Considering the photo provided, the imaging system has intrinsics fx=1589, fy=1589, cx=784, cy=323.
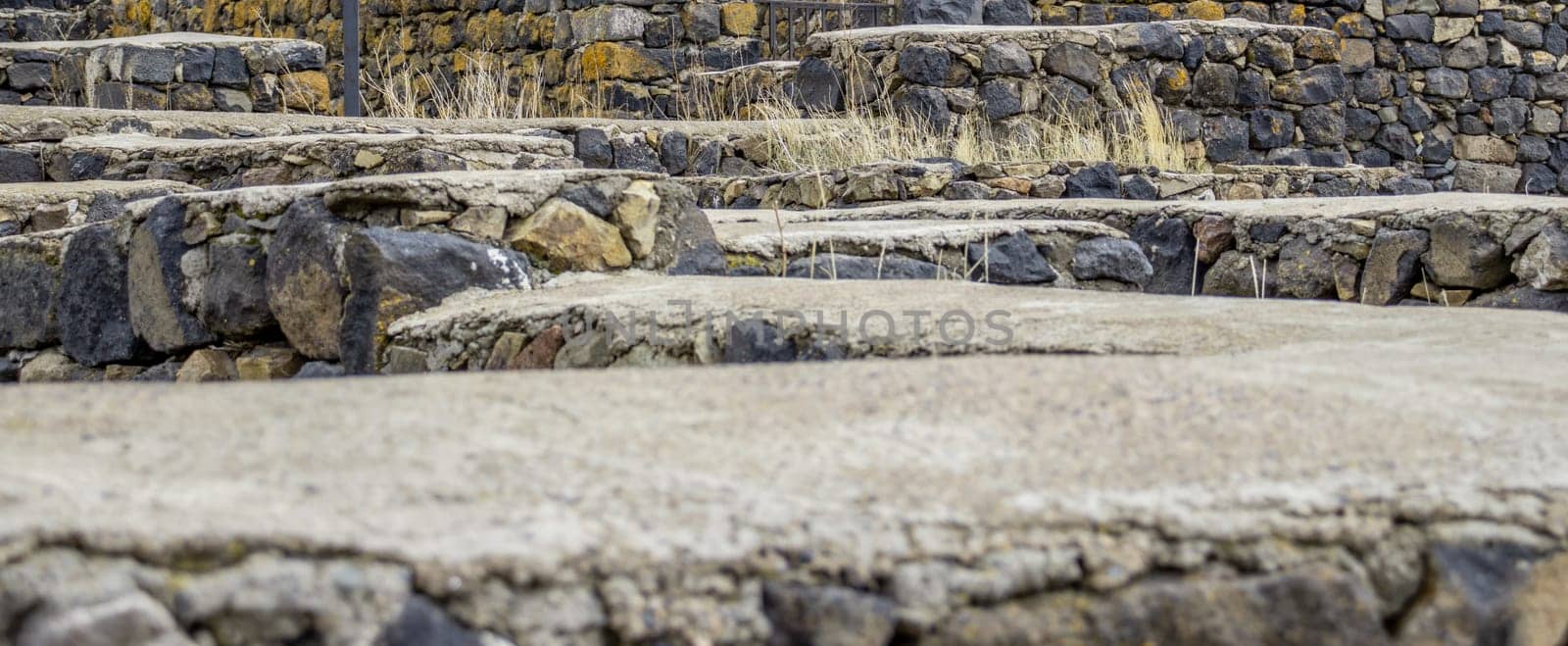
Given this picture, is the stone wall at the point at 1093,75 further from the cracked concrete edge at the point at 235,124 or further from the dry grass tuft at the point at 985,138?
the cracked concrete edge at the point at 235,124

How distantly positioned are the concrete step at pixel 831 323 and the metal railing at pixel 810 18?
7.68m

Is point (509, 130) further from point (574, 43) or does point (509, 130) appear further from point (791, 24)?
point (791, 24)

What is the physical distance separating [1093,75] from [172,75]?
16.4ft


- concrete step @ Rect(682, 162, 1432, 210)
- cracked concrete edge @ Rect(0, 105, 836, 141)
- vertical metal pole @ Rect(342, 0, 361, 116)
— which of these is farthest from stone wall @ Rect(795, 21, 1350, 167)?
vertical metal pole @ Rect(342, 0, 361, 116)

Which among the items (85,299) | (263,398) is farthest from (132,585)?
(85,299)

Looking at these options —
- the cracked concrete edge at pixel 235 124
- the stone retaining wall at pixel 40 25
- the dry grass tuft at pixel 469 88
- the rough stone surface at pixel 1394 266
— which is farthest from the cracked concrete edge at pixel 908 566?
the stone retaining wall at pixel 40 25

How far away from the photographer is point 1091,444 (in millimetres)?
1688

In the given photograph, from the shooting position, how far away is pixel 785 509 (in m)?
1.47

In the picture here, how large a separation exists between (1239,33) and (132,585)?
30.9 feet

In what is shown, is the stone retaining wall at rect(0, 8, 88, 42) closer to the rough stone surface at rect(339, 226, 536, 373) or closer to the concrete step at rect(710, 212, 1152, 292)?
the concrete step at rect(710, 212, 1152, 292)

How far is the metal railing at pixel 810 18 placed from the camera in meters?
11.0

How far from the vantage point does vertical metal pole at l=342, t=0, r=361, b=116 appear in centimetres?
855

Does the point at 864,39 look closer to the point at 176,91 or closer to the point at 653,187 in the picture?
the point at 176,91

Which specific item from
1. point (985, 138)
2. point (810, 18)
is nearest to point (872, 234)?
point (985, 138)
